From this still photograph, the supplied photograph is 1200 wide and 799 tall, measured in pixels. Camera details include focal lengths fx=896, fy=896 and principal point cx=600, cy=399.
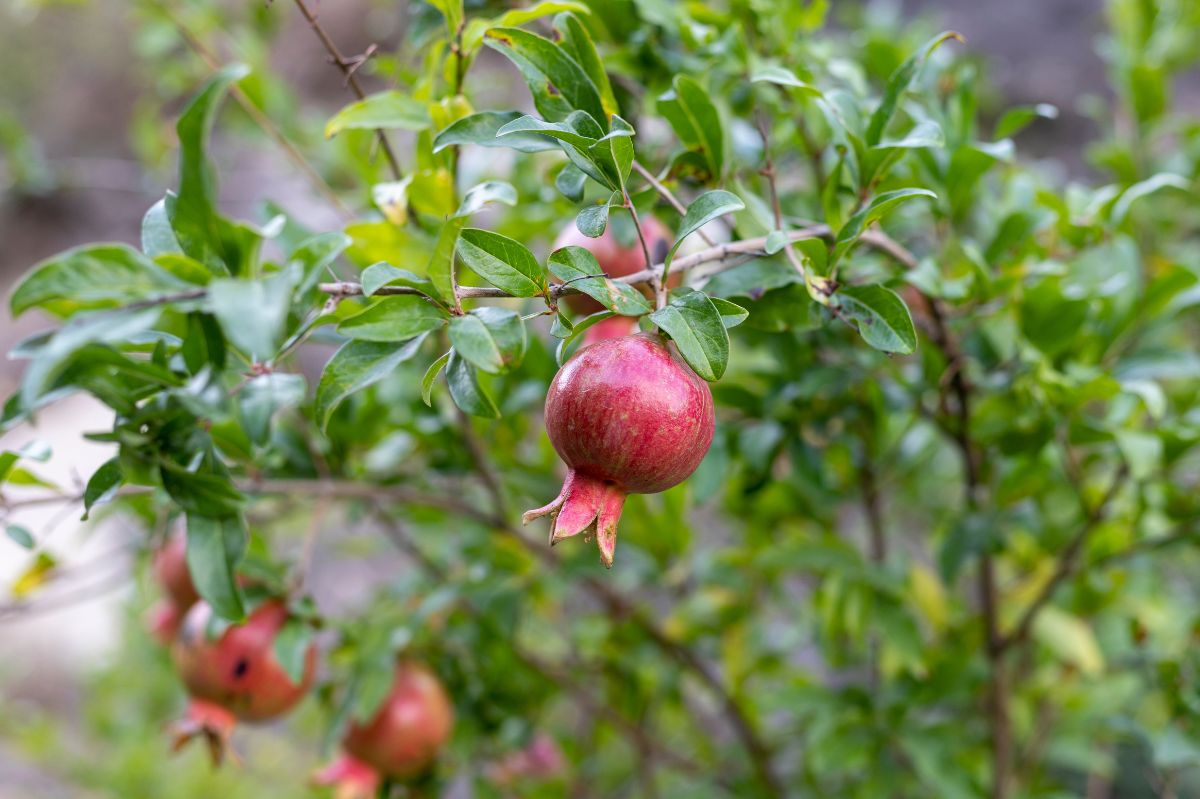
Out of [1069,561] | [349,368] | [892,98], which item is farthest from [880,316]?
[1069,561]

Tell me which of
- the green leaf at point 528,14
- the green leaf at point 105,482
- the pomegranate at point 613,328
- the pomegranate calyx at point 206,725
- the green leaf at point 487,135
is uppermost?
the green leaf at point 528,14

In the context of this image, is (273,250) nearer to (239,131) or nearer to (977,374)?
(239,131)

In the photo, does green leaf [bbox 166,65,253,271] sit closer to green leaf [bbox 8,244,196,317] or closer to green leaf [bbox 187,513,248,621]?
green leaf [bbox 8,244,196,317]

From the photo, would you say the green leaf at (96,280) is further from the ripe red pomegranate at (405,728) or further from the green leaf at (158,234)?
the ripe red pomegranate at (405,728)

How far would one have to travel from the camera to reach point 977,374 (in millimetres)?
765

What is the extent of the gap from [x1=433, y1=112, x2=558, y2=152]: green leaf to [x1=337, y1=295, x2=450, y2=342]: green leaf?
0.09 m

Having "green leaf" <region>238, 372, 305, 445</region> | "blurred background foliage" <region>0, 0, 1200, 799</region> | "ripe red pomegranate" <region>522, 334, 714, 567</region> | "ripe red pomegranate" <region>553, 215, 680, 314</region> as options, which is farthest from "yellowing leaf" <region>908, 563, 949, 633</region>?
"green leaf" <region>238, 372, 305, 445</region>

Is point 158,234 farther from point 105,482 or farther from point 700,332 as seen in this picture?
point 700,332

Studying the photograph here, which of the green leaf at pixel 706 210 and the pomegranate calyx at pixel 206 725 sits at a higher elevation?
the green leaf at pixel 706 210

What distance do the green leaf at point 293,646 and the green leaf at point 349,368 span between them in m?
0.36

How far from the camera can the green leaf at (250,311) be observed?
318 mm

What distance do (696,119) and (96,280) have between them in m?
0.35

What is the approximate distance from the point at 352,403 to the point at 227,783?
139 cm

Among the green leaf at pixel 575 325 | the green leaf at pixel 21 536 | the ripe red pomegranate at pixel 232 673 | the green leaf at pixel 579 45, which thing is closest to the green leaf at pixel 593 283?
the green leaf at pixel 575 325
